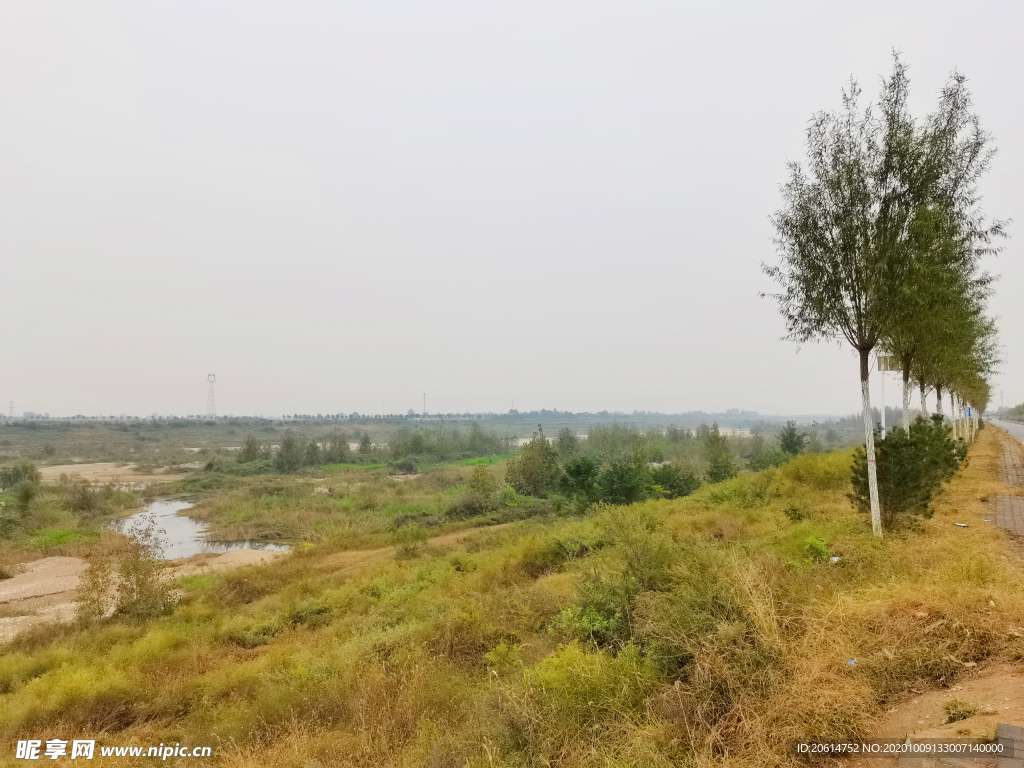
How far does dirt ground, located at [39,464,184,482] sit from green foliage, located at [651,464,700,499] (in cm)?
4412

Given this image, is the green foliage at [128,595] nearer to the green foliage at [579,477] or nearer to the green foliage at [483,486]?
the green foliage at [579,477]

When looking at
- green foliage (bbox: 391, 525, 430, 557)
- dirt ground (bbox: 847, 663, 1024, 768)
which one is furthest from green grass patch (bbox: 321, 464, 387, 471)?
dirt ground (bbox: 847, 663, 1024, 768)

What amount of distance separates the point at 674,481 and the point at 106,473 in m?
55.2

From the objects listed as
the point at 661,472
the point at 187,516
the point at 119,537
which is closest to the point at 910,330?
the point at 661,472

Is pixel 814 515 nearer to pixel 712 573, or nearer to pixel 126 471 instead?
pixel 712 573

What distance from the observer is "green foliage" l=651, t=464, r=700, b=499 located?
1104 inches

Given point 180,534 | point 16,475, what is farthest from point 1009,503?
point 16,475

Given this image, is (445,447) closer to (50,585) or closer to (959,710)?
(50,585)

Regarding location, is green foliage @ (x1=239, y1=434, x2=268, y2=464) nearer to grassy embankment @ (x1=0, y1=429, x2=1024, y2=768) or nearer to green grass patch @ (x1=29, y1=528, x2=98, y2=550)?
green grass patch @ (x1=29, y1=528, x2=98, y2=550)

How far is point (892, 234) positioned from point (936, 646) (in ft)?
24.0

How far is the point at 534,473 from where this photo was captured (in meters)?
33.4

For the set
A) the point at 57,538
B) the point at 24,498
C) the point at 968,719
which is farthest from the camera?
the point at 24,498

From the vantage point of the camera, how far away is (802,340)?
9844 millimetres

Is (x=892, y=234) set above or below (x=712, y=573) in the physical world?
above
